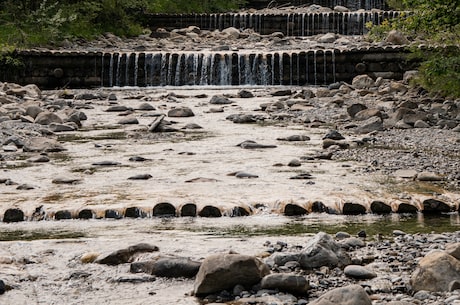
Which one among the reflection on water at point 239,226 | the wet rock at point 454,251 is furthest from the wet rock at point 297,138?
the wet rock at point 454,251

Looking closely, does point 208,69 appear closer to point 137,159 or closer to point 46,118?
point 46,118

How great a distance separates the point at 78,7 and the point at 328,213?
1051 inches

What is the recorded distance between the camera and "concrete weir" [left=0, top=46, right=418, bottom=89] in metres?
26.6

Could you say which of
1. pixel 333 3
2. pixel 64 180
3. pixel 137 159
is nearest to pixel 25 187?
pixel 64 180

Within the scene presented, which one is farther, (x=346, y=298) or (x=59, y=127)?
(x=59, y=127)

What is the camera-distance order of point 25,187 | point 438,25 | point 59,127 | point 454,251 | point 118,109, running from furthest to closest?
1. point 118,109
2. point 59,127
3. point 438,25
4. point 25,187
5. point 454,251

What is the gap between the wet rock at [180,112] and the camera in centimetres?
1977

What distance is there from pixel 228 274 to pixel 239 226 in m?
2.79

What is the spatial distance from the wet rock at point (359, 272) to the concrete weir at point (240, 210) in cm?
297

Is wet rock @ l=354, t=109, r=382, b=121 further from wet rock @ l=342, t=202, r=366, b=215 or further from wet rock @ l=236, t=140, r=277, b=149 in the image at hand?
wet rock @ l=342, t=202, r=366, b=215

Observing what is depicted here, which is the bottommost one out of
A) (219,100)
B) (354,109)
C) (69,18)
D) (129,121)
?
(129,121)

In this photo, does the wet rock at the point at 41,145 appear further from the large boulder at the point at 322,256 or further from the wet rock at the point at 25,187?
the large boulder at the point at 322,256

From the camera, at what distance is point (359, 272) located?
673cm

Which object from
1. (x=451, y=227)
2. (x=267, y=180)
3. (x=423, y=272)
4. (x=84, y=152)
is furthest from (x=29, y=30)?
(x=423, y=272)
